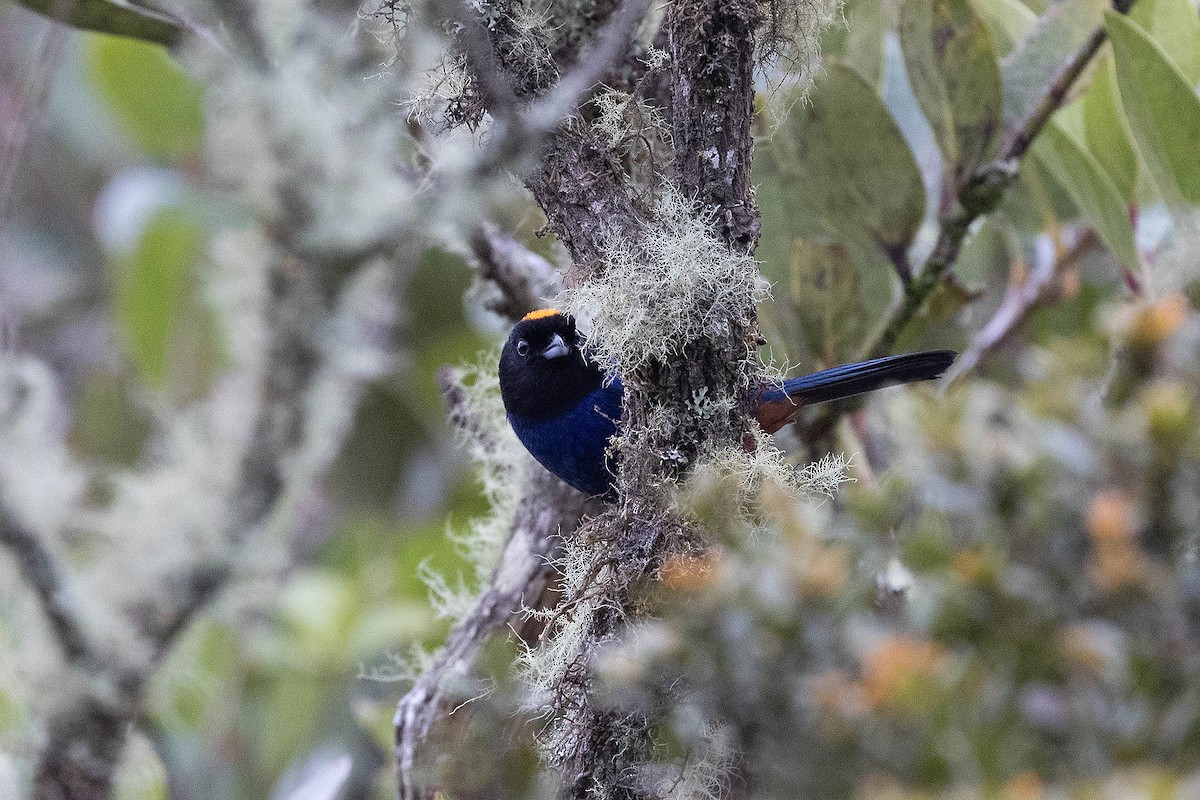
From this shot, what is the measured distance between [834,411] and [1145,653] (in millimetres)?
1735

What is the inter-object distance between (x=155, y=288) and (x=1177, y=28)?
3411 millimetres

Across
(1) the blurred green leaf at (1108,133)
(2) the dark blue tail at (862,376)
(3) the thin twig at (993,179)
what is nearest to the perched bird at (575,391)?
(2) the dark blue tail at (862,376)

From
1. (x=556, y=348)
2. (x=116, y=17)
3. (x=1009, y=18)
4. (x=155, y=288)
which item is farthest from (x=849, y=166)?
(x=155, y=288)

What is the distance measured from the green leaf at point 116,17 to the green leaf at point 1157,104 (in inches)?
77.8

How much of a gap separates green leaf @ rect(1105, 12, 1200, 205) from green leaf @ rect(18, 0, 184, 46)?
1976 millimetres

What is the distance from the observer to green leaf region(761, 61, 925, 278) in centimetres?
228

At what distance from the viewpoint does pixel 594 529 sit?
1.67 meters

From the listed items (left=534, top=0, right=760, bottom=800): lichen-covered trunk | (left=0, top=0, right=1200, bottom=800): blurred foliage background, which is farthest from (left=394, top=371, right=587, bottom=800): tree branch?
(left=534, top=0, right=760, bottom=800): lichen-covered trunk

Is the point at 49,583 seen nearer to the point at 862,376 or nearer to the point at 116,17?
the point at 116,17

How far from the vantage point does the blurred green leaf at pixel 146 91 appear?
4.37 metres

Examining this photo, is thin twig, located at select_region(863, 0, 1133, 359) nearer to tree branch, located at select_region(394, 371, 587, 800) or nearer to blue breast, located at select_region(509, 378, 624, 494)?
blue breast, located at select_region(509, 378, 624, 494)

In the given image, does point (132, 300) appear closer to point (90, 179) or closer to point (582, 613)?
point (90, 179)

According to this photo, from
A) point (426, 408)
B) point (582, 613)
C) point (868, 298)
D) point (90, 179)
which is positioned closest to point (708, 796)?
point (582, 613)

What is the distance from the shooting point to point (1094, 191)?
91.4 inches
